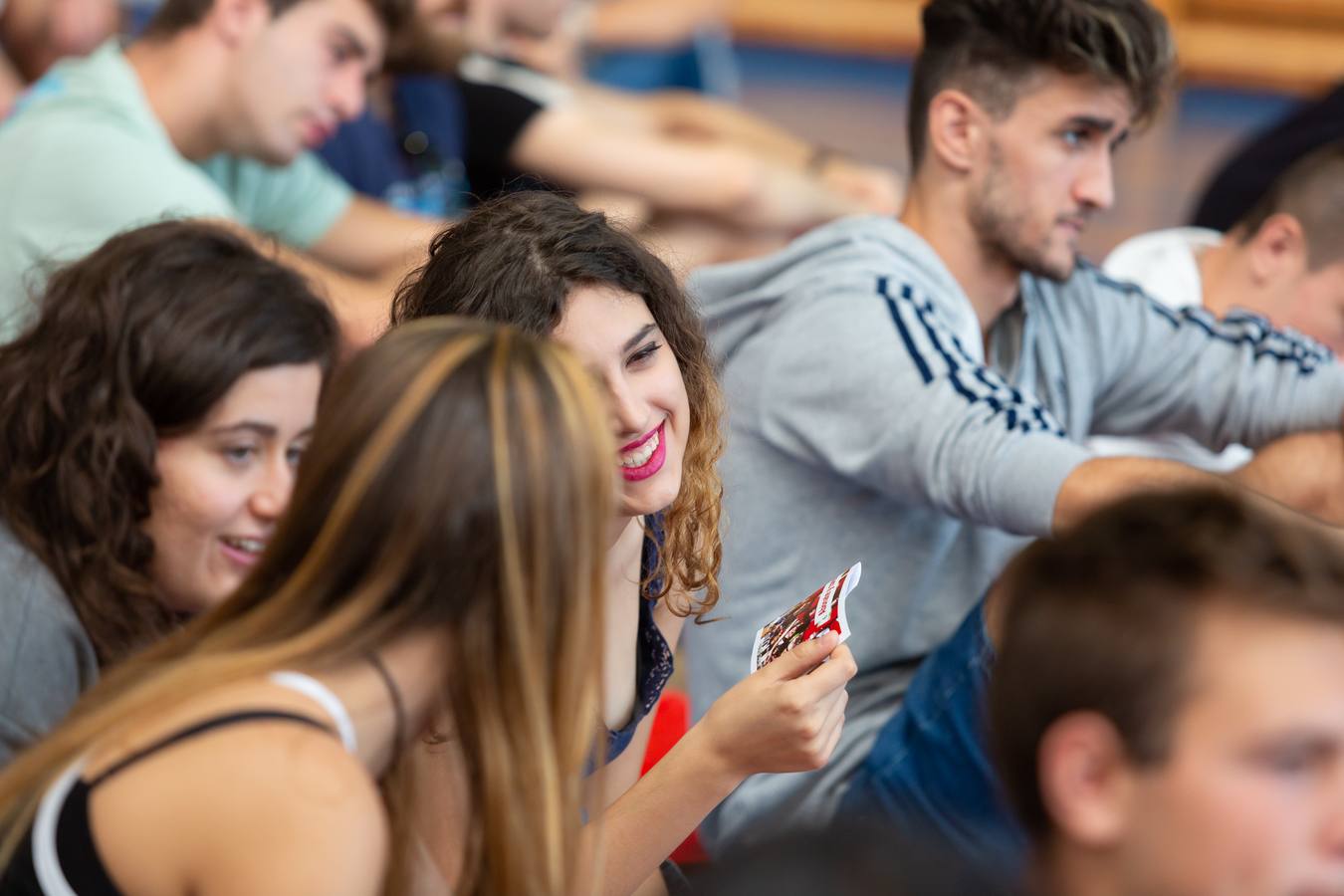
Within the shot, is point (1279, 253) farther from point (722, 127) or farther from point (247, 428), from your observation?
point (722, 127)

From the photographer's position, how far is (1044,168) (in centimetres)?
186

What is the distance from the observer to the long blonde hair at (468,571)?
37.5 inches

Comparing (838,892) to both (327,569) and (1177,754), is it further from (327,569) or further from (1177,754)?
(327,569)

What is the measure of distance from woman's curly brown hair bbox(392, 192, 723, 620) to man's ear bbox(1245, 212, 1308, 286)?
3.70 ft

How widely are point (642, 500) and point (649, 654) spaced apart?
216 mm

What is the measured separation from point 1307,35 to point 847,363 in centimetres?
464

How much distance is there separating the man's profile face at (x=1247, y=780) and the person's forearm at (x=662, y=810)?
47 centimetres

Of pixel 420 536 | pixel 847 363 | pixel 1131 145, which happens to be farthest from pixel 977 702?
pixel 1131 145

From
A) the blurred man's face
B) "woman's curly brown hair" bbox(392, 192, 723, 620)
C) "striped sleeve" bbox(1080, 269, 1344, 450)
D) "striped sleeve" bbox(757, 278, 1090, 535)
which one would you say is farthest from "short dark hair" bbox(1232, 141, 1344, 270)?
the blurred man's face

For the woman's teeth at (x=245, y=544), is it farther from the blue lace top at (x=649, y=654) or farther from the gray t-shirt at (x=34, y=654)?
the blue lace top at (x=649, y=654)

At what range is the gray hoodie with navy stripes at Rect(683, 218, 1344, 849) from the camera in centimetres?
159

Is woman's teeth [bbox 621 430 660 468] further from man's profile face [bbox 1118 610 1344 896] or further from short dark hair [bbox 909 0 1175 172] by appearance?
short dark hair [bbox 909 0 1175 172]

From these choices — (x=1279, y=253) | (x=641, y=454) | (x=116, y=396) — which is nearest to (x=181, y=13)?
(x=116, y=396)

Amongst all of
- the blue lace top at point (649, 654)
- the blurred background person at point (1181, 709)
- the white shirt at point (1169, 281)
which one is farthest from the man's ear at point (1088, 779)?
the white shirt at point (1169, 281)
